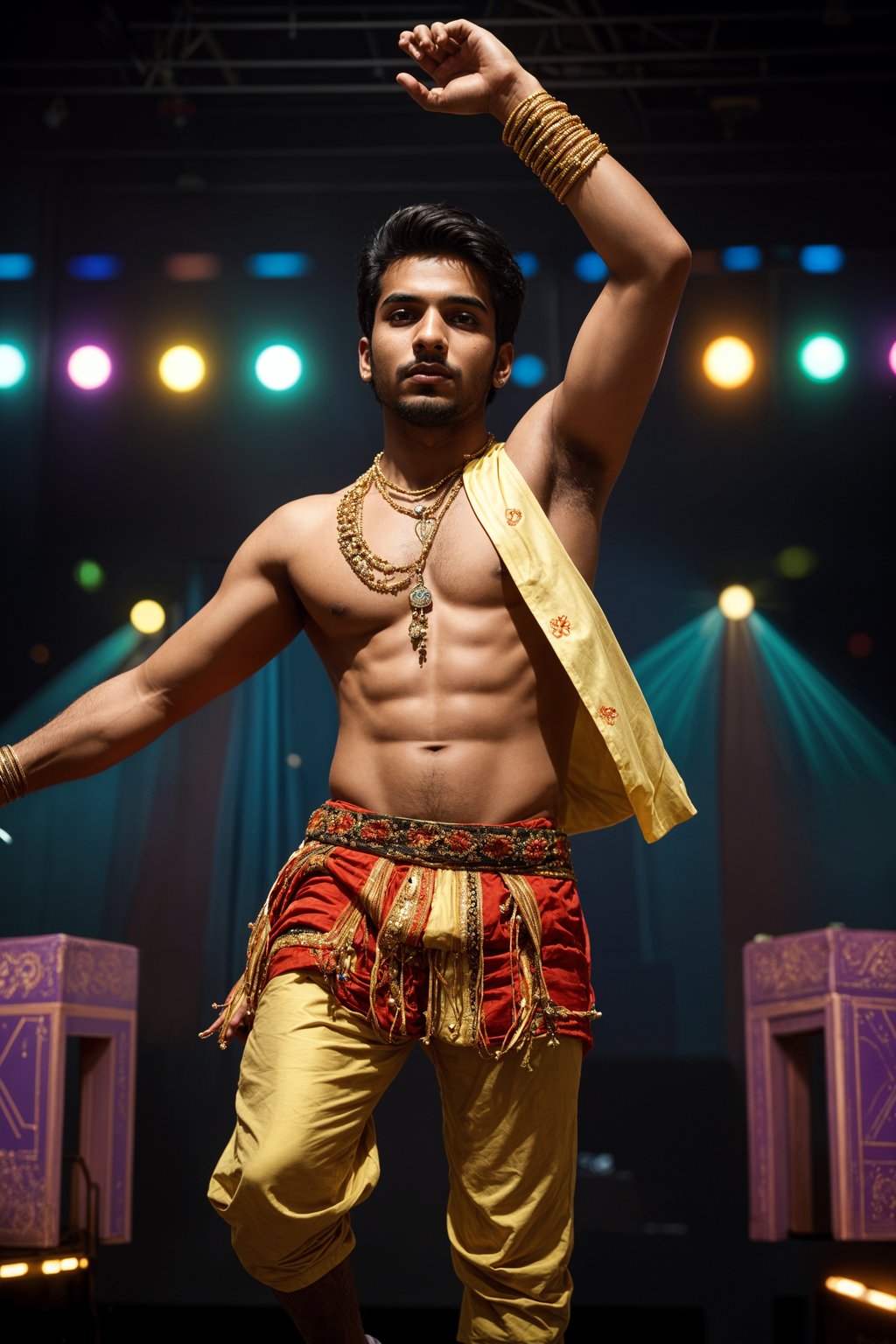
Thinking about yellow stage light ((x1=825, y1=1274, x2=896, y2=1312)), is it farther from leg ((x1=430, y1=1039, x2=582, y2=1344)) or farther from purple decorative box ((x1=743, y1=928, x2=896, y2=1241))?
leg ((x1=430, y1=1039, x2=582, y2=1344))

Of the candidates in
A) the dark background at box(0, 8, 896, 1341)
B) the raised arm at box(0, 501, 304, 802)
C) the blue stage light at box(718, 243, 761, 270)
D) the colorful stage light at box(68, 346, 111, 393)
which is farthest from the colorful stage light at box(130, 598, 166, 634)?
the raised arm at box(0, 501, 304, 802)

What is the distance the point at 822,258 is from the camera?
4777 mm

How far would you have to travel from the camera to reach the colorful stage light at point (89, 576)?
4742mm

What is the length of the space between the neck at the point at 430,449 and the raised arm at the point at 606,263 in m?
0.16

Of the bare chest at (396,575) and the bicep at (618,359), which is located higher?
the bicep at (618,359)

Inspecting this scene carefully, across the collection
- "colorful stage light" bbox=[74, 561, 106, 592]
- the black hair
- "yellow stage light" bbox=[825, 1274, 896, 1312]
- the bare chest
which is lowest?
Result: "yellow stage light" bbox=[825, 1274, 896, 1312]

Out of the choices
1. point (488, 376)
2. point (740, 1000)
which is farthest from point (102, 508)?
point (488, 376)

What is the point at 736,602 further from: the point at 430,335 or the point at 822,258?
the point at 430,335

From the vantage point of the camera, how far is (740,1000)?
4.43m

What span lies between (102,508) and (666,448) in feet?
5.99

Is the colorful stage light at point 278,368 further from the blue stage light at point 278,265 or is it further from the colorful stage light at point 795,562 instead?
the colorful stage light at point 795,562

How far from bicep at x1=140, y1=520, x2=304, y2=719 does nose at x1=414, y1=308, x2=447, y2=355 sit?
1.19 feet

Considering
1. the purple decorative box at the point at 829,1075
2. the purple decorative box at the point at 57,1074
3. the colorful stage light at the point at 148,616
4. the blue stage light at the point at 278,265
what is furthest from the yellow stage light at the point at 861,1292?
the blue stage light at the point at 278,265

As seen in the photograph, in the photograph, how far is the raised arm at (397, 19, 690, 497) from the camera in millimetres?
1952
